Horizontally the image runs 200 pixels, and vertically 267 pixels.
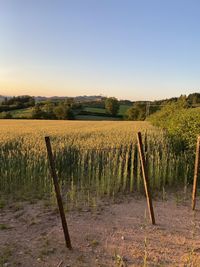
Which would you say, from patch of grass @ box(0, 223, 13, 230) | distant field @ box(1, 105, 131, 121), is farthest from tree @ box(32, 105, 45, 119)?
patch of grass @ box(0, 223, 13, 230)

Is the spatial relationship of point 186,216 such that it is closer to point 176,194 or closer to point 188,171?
point 176,194

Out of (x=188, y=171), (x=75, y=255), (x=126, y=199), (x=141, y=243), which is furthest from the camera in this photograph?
(x=188, y=171)

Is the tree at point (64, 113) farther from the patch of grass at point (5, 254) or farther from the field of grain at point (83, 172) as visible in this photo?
the patch of grass at point (5, 254)

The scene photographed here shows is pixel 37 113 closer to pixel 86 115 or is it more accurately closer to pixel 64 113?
pixel 64 113

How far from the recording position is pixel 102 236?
5.52 metres

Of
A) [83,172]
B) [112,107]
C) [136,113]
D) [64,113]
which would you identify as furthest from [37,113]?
[83,172]

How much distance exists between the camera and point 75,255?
4875mm

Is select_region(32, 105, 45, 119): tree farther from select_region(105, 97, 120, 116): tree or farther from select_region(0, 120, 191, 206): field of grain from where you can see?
select_region(0, 120, 191, 206): field of grain

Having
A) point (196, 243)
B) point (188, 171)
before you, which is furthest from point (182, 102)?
point (196, 243)

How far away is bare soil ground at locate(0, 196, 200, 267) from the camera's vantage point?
4730 millimetres

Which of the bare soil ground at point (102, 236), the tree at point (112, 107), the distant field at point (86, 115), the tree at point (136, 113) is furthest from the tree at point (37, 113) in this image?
the bare soil ground at point (102, 236)

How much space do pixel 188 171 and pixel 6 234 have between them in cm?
568

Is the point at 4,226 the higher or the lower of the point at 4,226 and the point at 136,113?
the lower

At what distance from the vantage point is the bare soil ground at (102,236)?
15.5 ft
